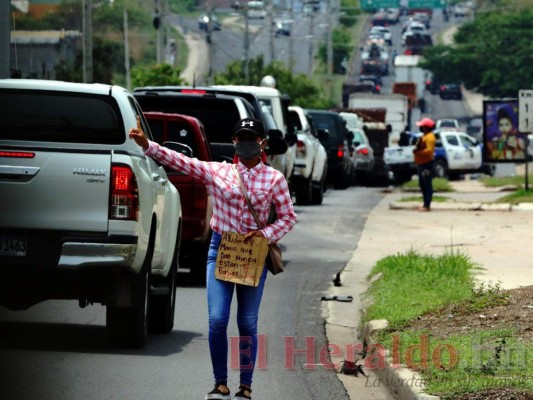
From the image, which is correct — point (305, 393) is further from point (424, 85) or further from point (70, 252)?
point (424, 85)

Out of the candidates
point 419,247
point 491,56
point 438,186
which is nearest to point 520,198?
point 438,186

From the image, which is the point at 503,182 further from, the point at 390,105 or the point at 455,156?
the point at 390,105

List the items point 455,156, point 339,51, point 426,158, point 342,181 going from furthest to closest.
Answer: point 339,51 → point 455,156 → point 342,181 → point 426,158

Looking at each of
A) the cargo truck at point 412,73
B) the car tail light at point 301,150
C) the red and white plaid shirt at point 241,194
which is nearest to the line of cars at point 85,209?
the red and white plaid shirt at point 241,194

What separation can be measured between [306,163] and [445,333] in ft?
69.8

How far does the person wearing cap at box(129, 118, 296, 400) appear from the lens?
10461 mm

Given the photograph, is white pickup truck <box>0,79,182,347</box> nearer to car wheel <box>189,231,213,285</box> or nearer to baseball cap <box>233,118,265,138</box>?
baseball cap <box>233,118,265,138</box>

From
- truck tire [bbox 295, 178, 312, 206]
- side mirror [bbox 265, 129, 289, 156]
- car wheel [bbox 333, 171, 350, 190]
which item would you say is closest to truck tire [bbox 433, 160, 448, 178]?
car wheel [bbox 333, 171, 350, 190]

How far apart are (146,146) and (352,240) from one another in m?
15.5

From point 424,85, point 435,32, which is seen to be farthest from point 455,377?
point 435,32

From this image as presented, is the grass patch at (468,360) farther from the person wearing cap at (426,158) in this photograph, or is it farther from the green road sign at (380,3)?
the green road sign at (380,3)

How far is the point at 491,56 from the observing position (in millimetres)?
129875

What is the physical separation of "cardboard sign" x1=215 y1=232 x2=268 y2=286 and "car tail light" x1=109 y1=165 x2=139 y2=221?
2.19 metres

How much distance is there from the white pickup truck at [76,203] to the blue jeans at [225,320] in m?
2.02
